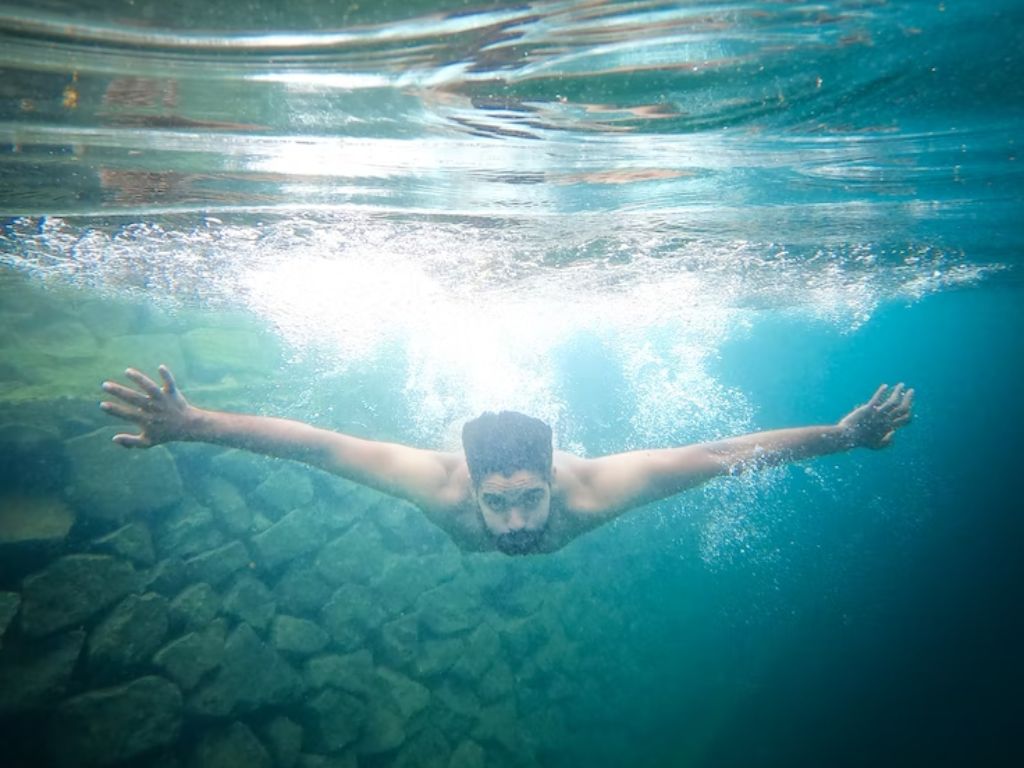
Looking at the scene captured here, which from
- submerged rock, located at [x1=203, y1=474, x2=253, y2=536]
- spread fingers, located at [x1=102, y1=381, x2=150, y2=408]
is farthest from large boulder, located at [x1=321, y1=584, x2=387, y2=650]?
spread fingers, located at [x1=102, y1=381, x2=150, y2=408]

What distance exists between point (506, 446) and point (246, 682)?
8372 millimetres

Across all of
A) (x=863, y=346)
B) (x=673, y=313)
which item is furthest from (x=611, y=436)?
(x=863, y=346)

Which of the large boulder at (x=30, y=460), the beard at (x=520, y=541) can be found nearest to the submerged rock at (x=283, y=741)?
the large boulder at (x=30, y=460)

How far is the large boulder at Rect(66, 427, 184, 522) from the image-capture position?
35.6 feet

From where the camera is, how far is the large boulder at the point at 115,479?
1084cm

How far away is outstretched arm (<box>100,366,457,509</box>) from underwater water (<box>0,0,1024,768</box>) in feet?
10.0

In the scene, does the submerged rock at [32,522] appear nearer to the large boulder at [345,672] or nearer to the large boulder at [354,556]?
the large boulder at [354,556]

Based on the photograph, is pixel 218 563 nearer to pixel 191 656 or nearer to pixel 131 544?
pixel 131 544

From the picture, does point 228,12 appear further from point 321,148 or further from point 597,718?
point 597,718

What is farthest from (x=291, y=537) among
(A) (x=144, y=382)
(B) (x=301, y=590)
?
(A) (x=144, y=382)

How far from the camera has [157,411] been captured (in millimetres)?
5293

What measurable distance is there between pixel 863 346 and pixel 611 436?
5320 centimetres

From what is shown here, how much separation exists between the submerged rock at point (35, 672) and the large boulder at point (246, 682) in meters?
2.10

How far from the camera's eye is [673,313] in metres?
26.9
